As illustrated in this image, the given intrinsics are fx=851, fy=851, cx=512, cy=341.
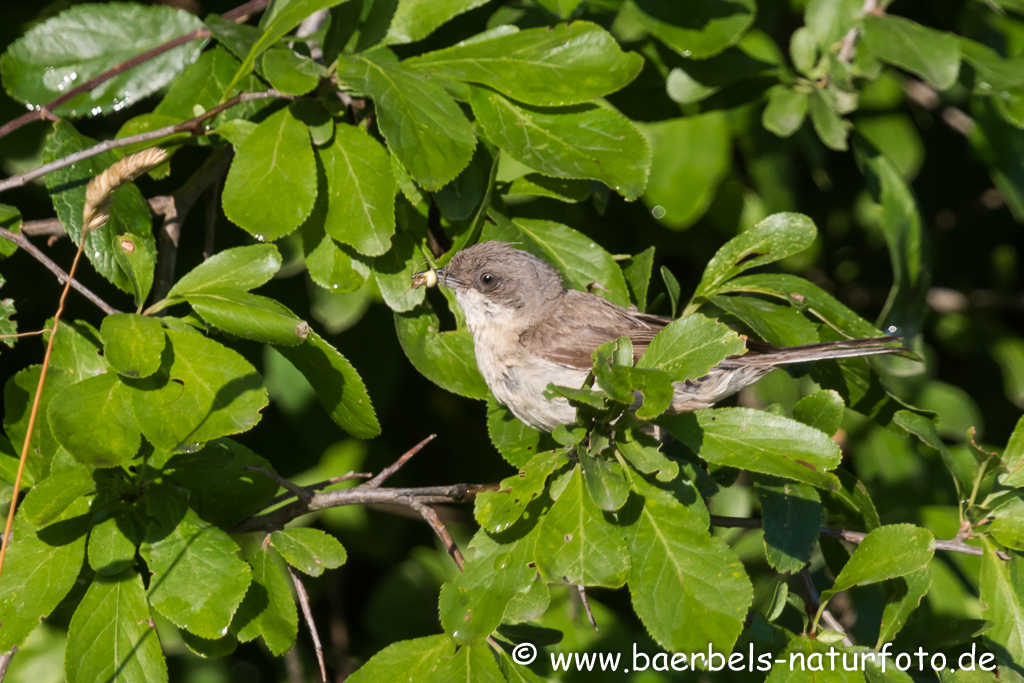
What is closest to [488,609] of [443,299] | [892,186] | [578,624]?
[578,624]

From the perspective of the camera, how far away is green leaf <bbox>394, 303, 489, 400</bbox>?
3170mm

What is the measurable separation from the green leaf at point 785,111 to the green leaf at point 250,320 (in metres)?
2.30

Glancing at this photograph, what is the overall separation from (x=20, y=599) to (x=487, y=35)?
7.42 feet

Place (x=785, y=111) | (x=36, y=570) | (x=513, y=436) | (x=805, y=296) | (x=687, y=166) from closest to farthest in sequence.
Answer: (x=36, y=570)
(x=805, y=296)
(x=513, y=436)
(x=785, y=111)
(x=687, y=166)

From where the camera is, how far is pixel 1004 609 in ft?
8.59

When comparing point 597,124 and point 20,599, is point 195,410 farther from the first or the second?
point 597,124

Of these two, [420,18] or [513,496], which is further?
[420,18]

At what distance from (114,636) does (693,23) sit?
300 cm

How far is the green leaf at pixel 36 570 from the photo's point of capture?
2254 mm

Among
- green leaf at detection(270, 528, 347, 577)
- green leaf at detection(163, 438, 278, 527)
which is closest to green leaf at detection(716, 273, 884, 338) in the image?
green leaf at detection(270, 528, 347, 577)

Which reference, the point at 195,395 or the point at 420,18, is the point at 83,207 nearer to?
the point at 195,395

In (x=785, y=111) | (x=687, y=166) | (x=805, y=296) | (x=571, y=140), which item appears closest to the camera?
(x=571, y=140)

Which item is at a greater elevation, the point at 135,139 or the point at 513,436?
the point at 135,139

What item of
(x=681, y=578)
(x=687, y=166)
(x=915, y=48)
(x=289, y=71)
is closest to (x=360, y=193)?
(x=289, y=71)
